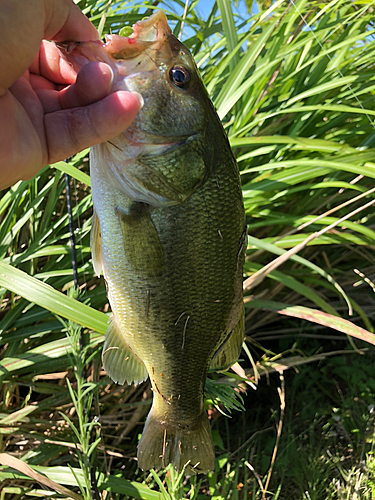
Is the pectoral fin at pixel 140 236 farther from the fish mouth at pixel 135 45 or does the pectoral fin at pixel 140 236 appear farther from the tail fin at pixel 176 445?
the tail fin at pixel 176 445

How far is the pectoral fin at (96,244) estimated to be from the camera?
1141mm

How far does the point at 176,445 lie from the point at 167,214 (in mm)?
728

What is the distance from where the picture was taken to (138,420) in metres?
2.08

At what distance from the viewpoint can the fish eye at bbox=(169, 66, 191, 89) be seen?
1.04 metres

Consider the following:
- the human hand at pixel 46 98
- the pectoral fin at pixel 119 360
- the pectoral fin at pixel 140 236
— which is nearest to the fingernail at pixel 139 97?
the human hand at pixel 46 98

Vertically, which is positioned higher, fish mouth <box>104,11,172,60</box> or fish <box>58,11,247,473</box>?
fish mouth <box>104,11,172,60</box>

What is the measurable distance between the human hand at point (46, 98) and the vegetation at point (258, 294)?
0.42m

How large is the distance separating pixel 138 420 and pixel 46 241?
99 cm

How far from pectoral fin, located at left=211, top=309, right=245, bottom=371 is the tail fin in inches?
7.8

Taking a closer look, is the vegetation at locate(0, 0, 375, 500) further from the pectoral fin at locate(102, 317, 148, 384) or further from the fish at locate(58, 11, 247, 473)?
the fish at locate(58, 11, 247, 473)

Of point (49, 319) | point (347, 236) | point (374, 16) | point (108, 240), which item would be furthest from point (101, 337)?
point (374, 16)

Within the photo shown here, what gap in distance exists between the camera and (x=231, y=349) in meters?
1.24

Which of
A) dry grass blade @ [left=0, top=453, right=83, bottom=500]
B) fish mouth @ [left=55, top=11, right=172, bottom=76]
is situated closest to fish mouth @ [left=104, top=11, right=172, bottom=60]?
fish mouth @ [left=55, top=11, right=172, bottom=76]

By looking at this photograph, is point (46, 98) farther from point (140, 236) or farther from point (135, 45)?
point (140, 236)
